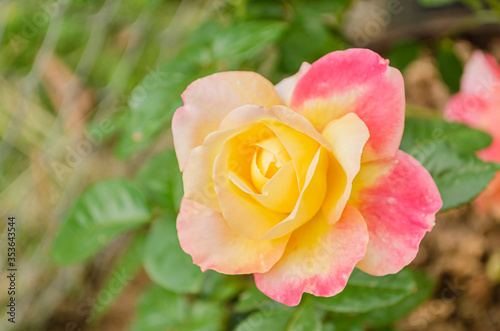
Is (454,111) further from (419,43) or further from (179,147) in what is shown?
(179,147)

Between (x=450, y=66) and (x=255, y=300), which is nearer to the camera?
(x=255, y=300)

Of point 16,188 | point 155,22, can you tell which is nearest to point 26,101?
point 16,188

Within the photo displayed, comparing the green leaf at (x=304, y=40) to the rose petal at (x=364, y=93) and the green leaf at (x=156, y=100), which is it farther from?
the rose petal at (x=364, y=93)

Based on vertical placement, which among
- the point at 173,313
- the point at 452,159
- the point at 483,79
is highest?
the point at 452,159

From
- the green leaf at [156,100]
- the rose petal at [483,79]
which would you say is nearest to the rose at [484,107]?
the rose petal at [483,79]

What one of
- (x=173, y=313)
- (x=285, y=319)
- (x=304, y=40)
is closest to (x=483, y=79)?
(x=304, y=40)

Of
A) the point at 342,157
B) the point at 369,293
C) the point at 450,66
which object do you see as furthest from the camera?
the point at 450,66

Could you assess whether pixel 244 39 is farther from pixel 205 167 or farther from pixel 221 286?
pixel 221 286

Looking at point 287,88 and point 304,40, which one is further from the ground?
point 287,88

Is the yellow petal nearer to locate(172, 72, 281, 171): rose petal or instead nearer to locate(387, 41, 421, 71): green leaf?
locate(172, 72, 281, 171): rose petal
